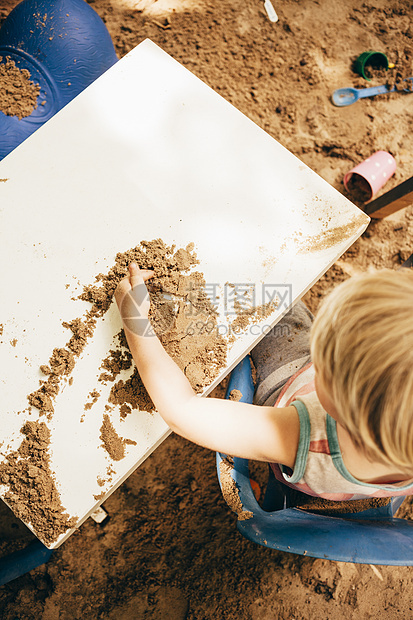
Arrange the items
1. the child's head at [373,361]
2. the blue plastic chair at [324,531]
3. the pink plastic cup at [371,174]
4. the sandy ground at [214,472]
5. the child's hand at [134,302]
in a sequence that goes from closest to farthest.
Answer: the child's head at [373,361] → the blue plastic chair at [324,531] → the child's hand at [134,302] → the sandy ground at [214,472] → the pink plastic cup at [371,174]

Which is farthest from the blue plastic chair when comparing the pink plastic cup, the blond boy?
the pink plastic cup

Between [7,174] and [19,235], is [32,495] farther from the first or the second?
[7,174]

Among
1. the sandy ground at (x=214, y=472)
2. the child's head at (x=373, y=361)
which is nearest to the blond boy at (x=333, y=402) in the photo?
the child's head at (x=373, y=361)

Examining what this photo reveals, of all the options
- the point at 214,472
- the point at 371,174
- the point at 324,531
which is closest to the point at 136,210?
the point at 324,531

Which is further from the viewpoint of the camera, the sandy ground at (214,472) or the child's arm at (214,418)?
the sandy ground at (214,472)

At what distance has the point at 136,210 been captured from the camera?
817 millimetres

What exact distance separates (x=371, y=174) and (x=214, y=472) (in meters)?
1.29

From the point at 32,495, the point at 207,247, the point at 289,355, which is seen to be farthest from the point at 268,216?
the point at 32,495

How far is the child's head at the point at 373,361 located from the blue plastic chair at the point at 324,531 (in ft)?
0.60

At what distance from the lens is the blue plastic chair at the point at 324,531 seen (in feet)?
2.03

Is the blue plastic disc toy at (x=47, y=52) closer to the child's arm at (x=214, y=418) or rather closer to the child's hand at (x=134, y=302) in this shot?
the child's hand at (x=134, y=302)

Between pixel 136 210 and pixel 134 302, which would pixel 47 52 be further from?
pixel 134 302

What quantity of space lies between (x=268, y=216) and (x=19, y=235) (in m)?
0.54

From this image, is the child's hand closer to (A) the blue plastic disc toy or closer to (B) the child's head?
(B) the child's head
